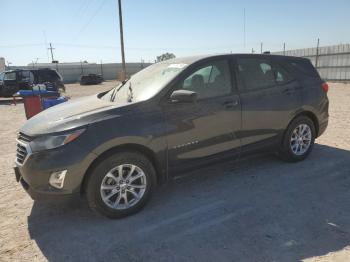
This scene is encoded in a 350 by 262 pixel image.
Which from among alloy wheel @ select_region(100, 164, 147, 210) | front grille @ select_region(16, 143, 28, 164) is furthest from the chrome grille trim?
alloy wheel @ select_region(100, 164, 147, 210)

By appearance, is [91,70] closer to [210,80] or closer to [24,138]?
[210,80]

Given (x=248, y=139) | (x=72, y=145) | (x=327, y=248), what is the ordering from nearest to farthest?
(x=327, y=248) < (x=72, y=145) < (x=248, y=139)

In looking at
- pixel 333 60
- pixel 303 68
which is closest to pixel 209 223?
pixel 303 68

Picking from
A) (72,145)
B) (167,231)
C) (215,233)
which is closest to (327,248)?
(215,233)

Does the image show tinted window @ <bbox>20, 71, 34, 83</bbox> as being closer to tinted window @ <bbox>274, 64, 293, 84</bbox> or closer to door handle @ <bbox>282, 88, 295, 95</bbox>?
tinted window @ <bbox>274, 64, 293, 84</bbox>

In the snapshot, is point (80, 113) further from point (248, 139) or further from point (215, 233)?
point (248, 139)

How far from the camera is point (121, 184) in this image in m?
3.51

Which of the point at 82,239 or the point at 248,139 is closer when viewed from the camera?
the point at 82,239

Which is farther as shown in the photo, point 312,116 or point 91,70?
point 91,70

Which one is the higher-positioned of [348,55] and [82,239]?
[348,55]

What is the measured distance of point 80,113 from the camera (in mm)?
3586

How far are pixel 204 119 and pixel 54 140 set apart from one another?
1.74m

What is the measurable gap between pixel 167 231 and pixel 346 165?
3173 millimetres

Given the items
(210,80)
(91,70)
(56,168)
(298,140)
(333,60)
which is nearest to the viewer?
(56,168)
